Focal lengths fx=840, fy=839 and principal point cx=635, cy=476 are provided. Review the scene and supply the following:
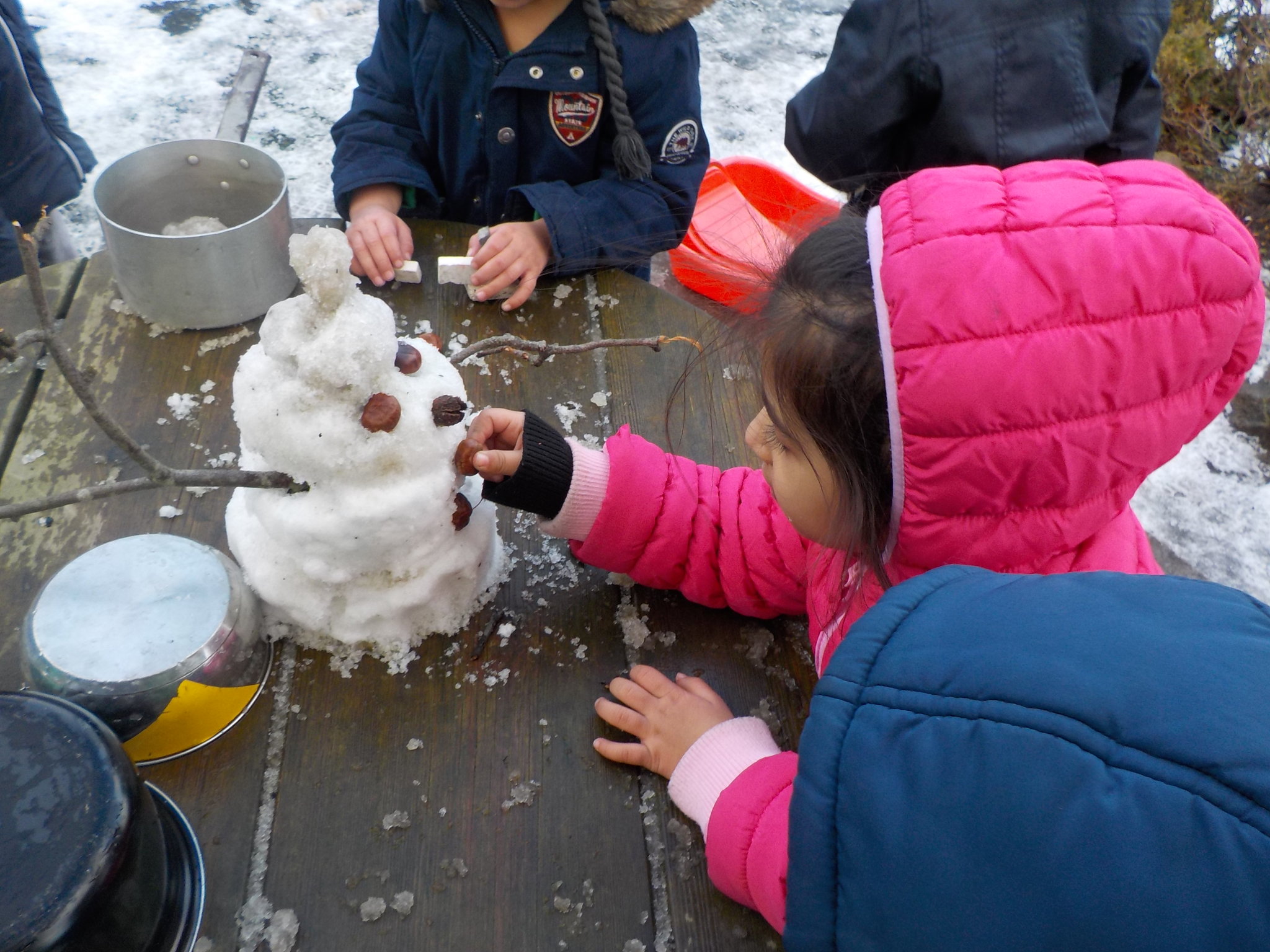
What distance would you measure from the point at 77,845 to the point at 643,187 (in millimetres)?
1351

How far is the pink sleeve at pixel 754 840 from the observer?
0.76 meters

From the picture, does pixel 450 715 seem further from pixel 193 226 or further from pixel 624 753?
pixel 193 226

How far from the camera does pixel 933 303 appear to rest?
0.69 m

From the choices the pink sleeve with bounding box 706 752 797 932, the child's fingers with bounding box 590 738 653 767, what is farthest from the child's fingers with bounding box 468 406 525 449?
the pink sleeve with bounding box 706 752 797 932

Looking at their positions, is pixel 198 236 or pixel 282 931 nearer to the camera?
pixel 282 931

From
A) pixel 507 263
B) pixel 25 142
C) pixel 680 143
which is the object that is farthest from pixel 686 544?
pixel 25 142

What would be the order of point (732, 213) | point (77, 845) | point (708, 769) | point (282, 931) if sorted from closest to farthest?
point (77, 845) → point (282, 931) → point (708, 769) → point (732, 213)

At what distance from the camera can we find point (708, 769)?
0.86 m

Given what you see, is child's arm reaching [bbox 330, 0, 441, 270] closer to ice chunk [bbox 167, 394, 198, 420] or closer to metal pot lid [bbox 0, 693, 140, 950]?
ice chunk [bbox 167, 394, 198, 420]

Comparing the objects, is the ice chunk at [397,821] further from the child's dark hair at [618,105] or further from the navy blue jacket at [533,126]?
the child's dark hair at [618,105]

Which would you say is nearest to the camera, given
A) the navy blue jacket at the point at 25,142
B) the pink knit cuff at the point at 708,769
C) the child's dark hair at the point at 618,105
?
the pink knit cuff at the point at 708,769

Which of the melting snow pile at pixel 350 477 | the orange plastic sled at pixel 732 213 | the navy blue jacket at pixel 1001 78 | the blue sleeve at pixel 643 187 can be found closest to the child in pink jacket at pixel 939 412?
the melting snow pile at pixel 350 477

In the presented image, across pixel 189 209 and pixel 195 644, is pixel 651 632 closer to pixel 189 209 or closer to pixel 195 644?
pixel 195 644

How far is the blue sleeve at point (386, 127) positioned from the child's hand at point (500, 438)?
0.75m
